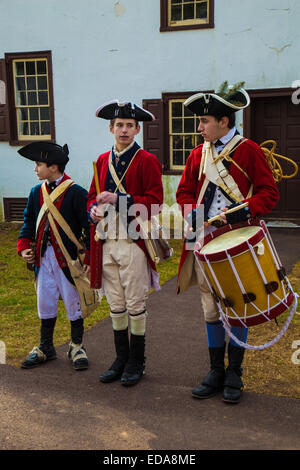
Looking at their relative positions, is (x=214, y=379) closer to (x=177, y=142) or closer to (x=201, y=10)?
(x=177, y=142)

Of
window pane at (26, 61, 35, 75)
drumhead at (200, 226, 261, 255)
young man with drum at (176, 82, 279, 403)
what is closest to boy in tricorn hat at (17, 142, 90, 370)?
young man with drum at (176, 82, 279, 403)

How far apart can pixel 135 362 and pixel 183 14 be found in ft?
27.7

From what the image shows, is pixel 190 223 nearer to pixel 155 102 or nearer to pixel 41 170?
pixel 41 170

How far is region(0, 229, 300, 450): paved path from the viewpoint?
312cm

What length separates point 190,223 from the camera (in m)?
3.68

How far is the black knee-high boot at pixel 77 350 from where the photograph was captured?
4266 mm

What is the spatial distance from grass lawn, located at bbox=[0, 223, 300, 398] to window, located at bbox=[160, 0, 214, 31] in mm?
5287

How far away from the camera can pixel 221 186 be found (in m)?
3.64

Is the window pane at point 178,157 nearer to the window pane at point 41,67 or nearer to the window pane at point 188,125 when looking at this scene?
the window pane at point 188,125

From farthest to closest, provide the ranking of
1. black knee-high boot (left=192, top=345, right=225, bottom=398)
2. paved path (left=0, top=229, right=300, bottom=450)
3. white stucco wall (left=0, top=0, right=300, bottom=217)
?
Result: white stucco wall (left=0, top=0, right=300, bottom=217) < black knee-high boot (left=192, top=345, right=225, bottom=398) < paved path (left=0, top=229, right=300, bottom=450)

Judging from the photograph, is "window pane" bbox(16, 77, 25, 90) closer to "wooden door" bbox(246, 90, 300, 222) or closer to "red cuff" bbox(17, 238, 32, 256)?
"wooden door" bbox(246, 90, 300, 222)

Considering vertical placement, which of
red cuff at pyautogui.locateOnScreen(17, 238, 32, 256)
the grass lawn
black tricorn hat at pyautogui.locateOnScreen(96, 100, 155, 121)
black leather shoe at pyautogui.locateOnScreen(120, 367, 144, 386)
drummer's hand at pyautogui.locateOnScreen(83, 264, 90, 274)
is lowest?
the grass lawn

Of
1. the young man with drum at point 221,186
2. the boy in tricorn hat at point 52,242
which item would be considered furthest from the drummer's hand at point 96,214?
the young man with drum at point 221,186
